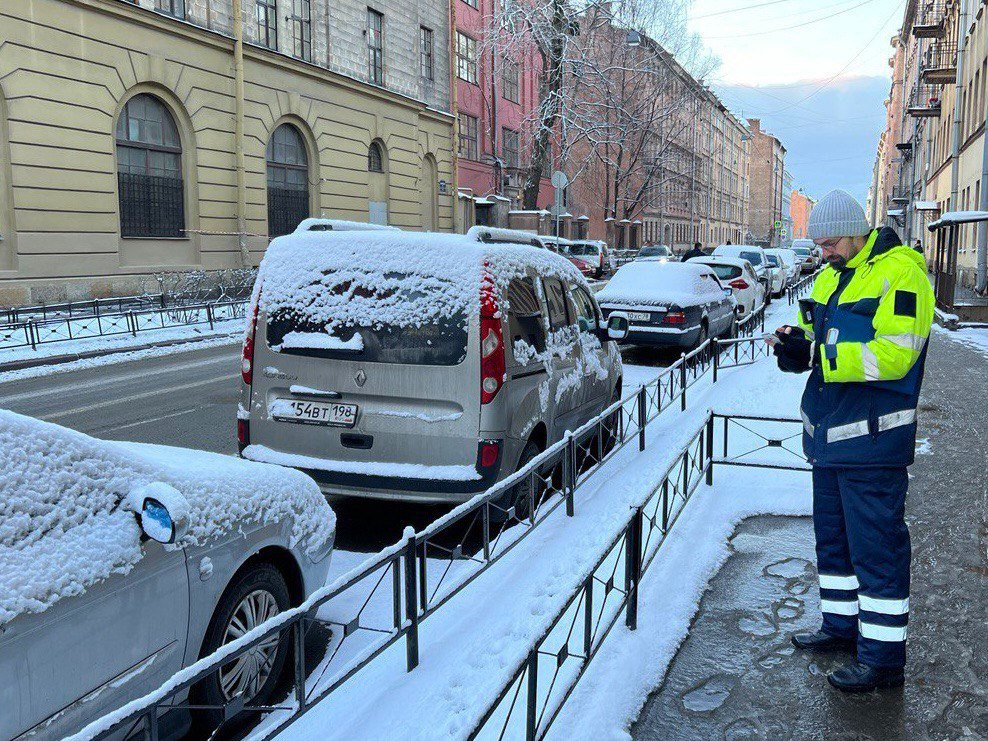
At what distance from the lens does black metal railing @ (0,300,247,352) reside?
1568 cm

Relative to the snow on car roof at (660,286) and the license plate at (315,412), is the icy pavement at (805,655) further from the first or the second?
the snow on car roof at (660,286)

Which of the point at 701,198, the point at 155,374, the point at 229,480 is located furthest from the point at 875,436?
the point at 701,198

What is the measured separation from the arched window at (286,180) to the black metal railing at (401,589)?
66.7ft

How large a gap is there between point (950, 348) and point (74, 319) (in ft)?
54.6

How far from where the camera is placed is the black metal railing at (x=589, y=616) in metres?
3.18

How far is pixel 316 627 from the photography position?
438cm

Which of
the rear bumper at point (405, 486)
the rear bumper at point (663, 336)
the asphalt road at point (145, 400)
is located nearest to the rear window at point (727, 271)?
the rear bumper at point (663, 336)

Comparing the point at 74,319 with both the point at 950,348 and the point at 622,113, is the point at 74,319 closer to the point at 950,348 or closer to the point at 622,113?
the point at 950,348

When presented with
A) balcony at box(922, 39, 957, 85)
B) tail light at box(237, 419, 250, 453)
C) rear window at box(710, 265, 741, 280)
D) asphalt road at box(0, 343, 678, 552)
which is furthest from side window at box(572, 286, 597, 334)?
balcony at box(922, 39, 957, 85)

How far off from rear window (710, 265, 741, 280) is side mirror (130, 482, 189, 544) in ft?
61.1

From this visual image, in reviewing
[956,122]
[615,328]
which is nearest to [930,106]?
[956,122]

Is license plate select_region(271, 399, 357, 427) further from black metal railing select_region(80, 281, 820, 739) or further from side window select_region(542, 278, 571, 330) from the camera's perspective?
side window select_region(542, 278, 571, 330)

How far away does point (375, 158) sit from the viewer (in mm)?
31844

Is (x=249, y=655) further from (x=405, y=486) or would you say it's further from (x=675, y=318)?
Result: (x=675, y=318)
